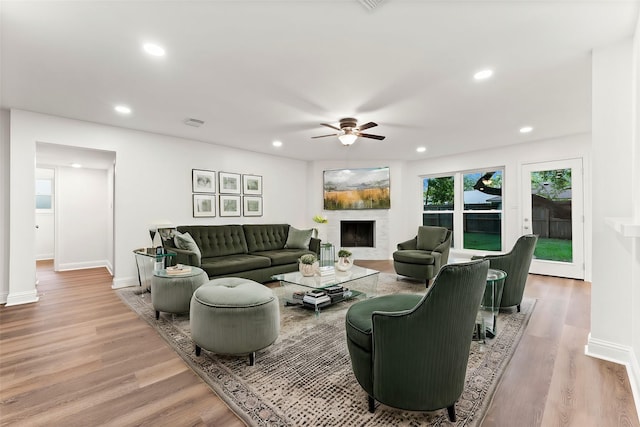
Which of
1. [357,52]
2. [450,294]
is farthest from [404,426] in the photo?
[357,52]

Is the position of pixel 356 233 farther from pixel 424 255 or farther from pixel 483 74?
pixel 483 74

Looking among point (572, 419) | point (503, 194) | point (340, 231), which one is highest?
point (503, 194)

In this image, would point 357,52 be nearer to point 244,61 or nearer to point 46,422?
point 244,61

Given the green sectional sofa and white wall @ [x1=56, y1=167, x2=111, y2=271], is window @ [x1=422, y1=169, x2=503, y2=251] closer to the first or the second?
the green sectional sofa

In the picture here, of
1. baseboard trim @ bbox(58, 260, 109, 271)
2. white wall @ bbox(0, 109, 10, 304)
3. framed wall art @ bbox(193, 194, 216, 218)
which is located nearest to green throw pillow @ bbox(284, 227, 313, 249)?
framed wall art @ bbox(193, 194, 216, 218)

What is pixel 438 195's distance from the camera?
693 centimetres

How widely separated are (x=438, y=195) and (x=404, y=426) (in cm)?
607

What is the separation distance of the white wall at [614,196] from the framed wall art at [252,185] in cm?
510

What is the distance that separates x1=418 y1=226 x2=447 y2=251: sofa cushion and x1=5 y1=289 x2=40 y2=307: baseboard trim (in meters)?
5.69

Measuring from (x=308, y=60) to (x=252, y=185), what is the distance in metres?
3.76

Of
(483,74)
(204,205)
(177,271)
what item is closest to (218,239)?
(204,205)

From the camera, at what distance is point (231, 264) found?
4.19m

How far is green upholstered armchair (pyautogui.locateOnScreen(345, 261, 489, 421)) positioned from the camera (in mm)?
1422

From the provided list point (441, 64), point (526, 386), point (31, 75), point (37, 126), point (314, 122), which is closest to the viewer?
point (526, 386)
